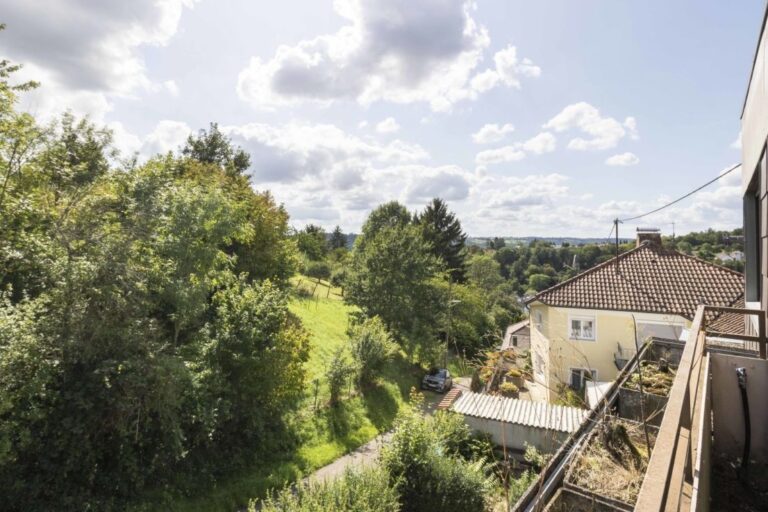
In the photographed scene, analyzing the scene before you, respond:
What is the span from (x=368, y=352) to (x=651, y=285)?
13.6 meters

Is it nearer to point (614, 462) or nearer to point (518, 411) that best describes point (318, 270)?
point (518, 411)

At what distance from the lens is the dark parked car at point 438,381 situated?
78.5 feet

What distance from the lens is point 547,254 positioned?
11912cm

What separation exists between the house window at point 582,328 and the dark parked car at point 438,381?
951 cm

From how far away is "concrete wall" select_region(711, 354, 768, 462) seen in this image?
174 inches

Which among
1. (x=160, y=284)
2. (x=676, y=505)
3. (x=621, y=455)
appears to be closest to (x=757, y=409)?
(x=621, y=455)

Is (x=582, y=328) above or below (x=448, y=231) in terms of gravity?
below

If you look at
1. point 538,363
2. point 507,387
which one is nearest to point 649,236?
point 538,363

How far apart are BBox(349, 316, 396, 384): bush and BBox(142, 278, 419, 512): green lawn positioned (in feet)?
3.08

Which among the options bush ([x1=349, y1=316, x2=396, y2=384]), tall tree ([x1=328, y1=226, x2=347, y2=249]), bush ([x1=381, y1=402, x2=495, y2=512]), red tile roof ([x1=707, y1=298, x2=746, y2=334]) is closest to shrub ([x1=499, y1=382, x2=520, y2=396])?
bush ([x1=381, y1=402, x2=495, y2=512])

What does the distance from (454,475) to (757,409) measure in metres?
6.46

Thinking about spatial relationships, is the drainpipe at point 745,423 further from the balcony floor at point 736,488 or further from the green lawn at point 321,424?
the green lawn at point 321,424

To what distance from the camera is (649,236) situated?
19.5 metres

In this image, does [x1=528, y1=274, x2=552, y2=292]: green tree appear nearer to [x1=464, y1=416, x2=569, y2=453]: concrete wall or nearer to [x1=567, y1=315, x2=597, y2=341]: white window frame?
[x1=567, y1=315, x2=597, y2=341]: white window frame
